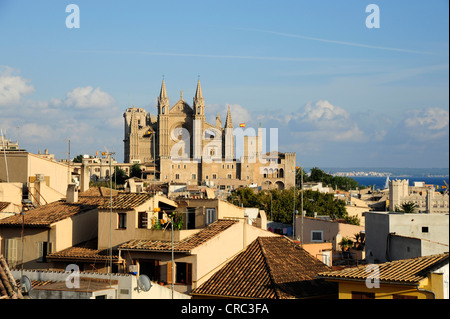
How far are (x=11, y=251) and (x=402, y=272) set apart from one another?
9.27m

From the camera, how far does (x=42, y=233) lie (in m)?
15.9

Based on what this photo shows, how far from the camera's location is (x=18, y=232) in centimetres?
1627

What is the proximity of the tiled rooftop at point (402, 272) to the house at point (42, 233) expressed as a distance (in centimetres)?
693

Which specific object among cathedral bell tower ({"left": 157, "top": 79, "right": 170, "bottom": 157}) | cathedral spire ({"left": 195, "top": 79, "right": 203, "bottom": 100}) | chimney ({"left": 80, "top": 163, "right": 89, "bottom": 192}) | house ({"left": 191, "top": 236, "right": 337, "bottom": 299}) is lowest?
house ({"left": 191, "top": 236, "right": 337, "bottom": 299})

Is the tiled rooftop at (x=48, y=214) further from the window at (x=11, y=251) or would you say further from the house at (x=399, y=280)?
the house at (x=399, y=280)

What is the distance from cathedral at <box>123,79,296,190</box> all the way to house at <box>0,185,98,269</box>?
300 feet

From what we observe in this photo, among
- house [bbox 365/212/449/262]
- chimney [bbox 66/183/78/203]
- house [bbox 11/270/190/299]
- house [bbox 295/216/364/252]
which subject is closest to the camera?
house [bbox 11/270/190/299]

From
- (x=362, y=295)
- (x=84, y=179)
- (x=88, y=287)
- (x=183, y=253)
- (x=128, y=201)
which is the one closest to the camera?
(x=362, y=295)

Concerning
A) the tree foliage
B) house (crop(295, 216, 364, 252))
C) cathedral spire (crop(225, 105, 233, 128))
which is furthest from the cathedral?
house (crop(295, 216, 364, 252))

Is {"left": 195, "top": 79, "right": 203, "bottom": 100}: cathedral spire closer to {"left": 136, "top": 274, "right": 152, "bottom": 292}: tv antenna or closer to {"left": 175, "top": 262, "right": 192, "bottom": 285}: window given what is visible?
{"left": 175, "top": 262, "right": 192, "bottom": 285}: window

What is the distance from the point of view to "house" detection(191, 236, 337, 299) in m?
13.1

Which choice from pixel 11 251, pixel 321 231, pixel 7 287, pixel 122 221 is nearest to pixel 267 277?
pixel 122 221

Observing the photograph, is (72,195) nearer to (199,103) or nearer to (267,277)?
(267,277)
